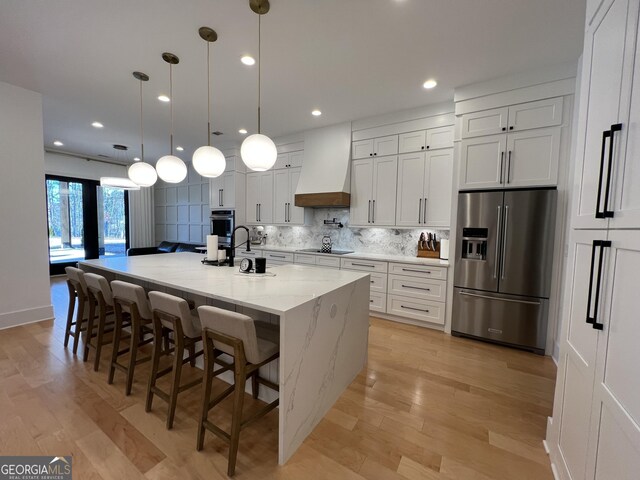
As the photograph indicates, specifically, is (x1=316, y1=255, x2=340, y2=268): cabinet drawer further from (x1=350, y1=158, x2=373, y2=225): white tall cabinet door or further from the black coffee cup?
the black coffee cup

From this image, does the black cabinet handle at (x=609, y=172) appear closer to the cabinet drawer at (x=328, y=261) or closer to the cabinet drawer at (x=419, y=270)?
the cabinet drawer at (x=419, y=270)

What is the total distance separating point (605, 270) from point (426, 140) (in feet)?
9.76

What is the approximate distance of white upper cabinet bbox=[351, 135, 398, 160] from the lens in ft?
12.9

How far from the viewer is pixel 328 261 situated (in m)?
4.18

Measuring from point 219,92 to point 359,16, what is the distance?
6.61 feet

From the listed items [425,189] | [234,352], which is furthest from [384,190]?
[234,352]

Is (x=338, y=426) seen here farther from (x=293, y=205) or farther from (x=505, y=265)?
(x=293, y=205)

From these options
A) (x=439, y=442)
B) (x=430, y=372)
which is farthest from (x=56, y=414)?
(x=430, y=372)

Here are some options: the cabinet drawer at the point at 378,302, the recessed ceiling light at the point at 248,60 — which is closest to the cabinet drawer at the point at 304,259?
the cabinet drawer at the point at 378,302

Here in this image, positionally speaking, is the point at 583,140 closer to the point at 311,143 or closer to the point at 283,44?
the point at 283,44

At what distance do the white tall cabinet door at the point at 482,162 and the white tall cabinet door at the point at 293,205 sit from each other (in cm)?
267

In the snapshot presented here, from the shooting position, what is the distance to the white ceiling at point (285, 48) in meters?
1.99

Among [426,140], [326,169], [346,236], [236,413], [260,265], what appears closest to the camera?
A: [236,413]

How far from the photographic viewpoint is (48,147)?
5.79 m
